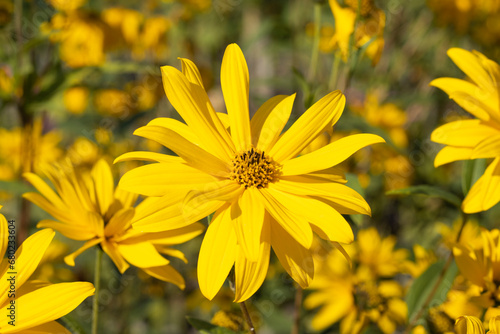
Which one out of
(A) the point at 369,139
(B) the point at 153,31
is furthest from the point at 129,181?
(B) the point at 153,31

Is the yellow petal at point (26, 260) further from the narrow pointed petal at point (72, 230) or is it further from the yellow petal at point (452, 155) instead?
the yellow petal at point (452, 155)

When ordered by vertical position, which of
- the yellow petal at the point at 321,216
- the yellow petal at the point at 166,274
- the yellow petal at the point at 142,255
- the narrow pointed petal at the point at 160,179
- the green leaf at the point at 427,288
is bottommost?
the green leaf at the point at 427,288

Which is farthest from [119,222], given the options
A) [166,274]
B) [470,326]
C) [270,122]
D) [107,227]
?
[470,326]

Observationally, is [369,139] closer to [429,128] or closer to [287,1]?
[429,128]

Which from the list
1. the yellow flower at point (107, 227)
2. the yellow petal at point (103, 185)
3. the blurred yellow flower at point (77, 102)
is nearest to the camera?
the yellow flower at point (107, 227)

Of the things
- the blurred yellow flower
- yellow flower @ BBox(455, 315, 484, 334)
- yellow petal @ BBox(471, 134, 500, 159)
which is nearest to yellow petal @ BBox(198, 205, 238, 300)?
yellow flower @ BBox(455, 315, 484, 334)

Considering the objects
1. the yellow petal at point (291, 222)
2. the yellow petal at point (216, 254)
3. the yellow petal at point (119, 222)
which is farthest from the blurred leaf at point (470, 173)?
the yellow petal at point (119, 222)
